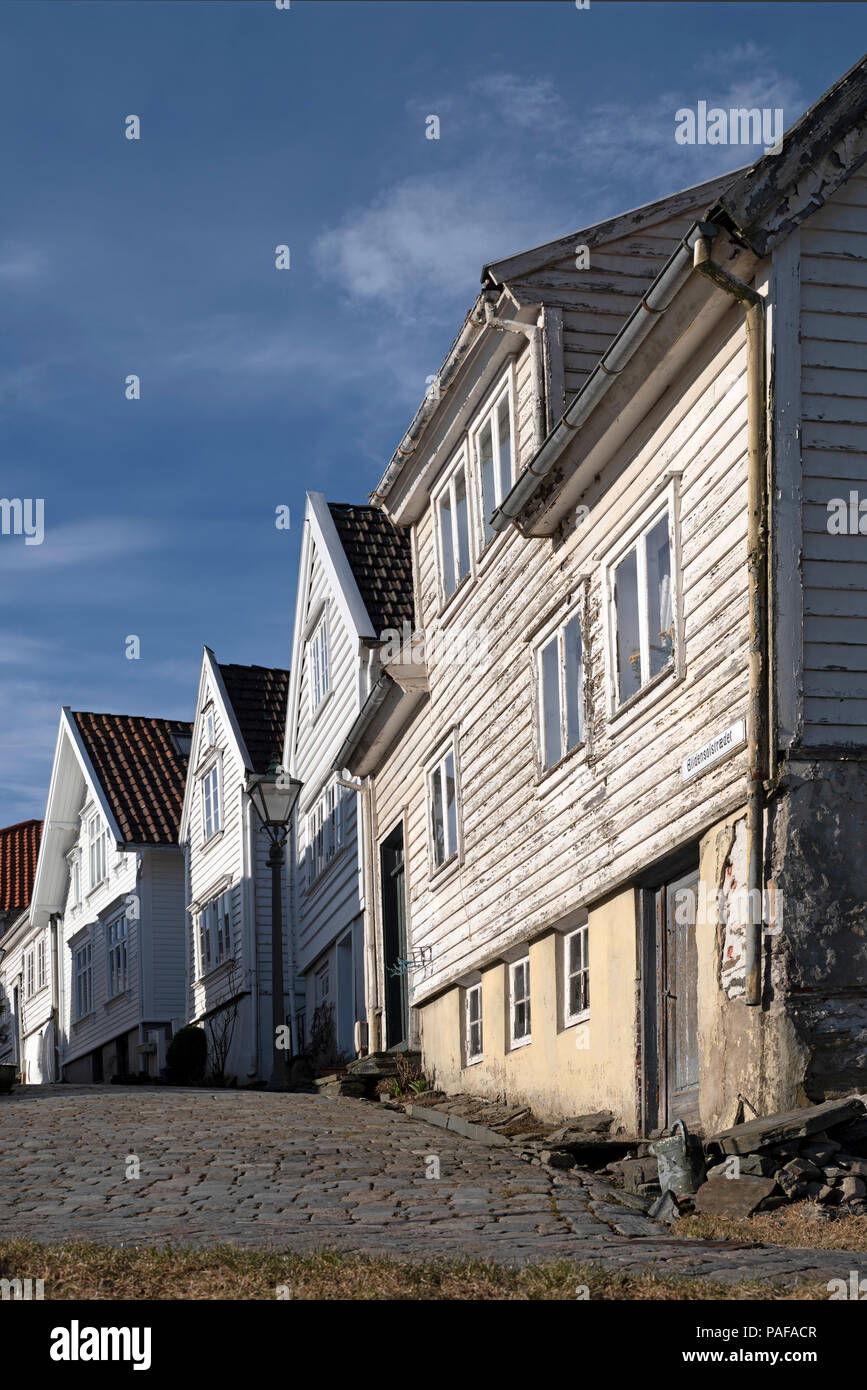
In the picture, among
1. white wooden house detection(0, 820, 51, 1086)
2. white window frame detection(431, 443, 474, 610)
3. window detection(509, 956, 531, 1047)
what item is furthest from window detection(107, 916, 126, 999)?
window detection(509, 956, 531, 1047)

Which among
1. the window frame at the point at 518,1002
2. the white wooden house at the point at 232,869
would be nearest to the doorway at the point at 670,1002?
the window frame at the point at 518,1002

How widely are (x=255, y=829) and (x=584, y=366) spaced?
15.7 m

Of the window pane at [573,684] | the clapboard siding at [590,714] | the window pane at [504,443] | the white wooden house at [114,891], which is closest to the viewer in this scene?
the clapboard siding at [590,714]

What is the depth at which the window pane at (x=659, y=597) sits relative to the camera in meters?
11.6

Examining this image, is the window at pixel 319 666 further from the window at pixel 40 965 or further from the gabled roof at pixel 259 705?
the window at pixel 40 965

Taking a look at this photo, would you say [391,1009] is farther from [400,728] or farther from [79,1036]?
[79,1036]

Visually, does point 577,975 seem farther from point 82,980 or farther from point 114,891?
point 82,980

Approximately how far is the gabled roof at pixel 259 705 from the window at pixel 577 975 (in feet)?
51.0

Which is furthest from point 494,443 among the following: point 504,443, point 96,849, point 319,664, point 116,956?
point 96,849

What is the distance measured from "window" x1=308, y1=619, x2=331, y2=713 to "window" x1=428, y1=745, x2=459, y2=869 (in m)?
6.25

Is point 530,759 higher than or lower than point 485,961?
higher

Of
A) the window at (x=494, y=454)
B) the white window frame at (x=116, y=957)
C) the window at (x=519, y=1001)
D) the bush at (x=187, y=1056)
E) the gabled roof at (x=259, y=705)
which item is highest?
the window at (x=494, y=454)
